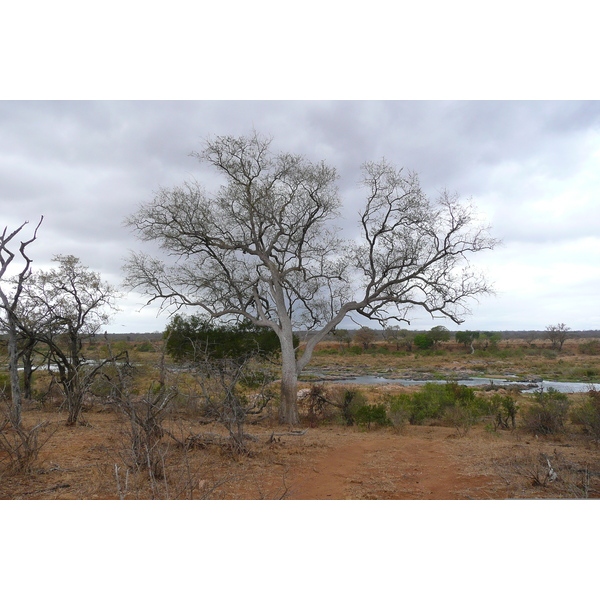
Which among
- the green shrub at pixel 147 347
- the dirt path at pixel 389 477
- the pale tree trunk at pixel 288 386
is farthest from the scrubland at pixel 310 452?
the pale tree trunk at pixel 288 386

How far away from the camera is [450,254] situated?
41.3 ft

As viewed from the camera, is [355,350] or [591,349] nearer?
[591,349]

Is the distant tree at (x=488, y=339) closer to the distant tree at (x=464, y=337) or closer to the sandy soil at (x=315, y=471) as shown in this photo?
the distant tree at (x=464, y=337)

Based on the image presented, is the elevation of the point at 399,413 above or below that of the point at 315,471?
below

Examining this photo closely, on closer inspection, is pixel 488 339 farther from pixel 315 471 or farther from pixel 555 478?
pixel 315 471

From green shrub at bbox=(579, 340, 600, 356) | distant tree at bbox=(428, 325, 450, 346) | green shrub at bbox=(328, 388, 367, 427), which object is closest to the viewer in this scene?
green shrub at bbox=(328, 388, 367, 427)

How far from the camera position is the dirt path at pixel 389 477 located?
5.79 meters

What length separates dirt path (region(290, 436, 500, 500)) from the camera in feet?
19.0

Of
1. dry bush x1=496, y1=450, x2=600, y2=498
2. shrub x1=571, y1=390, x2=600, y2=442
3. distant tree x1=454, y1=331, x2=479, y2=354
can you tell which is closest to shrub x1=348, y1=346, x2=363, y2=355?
distant tree x1=454, y1=331, x2=479, y2=354

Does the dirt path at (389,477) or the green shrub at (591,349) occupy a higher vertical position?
the dirt path at (389,477)

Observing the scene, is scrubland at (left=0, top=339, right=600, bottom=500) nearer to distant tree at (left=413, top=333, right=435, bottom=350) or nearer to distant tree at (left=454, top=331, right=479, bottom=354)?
distant tree at (left=413, top=333, right=435, bottom=350)

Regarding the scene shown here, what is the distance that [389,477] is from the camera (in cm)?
673

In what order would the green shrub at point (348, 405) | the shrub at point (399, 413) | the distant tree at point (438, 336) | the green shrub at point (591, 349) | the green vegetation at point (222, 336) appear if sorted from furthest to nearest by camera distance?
the distant tree at point (438, 336), the green shrub at point (591, 349), the green vegetation at point (222, 336), the green shrub at point (348, 405), the shrub at point (399, 413)

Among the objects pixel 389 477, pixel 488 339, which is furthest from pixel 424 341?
pixel 389 477
